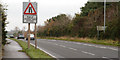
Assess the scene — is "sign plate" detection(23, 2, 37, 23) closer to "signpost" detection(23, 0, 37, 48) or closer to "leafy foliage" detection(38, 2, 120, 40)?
"signpost" detection(23, 0, 37, 48)

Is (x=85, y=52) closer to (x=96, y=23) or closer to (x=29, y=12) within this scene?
(x=29, y=12)

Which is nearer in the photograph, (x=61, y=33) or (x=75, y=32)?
(x=75, y=32)

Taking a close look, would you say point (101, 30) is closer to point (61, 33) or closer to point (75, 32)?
point (75, 32)

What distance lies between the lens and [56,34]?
229 ft

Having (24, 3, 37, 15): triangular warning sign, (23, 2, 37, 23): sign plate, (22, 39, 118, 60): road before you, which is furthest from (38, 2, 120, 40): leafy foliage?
(24, 3, 37, 15): triangular warning sign

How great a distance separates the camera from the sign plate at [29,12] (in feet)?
57.9

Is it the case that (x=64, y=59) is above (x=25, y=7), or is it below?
below

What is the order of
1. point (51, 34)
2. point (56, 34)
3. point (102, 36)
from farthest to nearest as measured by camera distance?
point (51, 34)
point (56, 34)
point (102, 36)

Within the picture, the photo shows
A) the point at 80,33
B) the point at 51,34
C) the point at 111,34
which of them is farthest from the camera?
the point at 51,34

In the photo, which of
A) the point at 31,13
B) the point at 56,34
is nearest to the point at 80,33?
the point at 56,34

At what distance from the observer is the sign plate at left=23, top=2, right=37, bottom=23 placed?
17641mm

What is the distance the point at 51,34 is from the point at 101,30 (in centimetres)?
4144

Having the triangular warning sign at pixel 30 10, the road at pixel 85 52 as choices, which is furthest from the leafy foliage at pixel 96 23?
the triangular warning sign at pixel 30 10

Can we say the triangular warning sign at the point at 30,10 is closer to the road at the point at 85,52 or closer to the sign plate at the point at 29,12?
the sign plate at the point at 29,12
